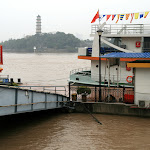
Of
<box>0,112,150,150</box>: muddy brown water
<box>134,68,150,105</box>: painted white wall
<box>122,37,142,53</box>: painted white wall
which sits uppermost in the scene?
<box>122,37,142,53</box>: painted white wall

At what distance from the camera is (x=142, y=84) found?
55.5 ft

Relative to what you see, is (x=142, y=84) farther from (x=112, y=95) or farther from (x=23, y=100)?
(x=23, y=100)

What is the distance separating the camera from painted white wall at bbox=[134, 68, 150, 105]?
16.8 meters

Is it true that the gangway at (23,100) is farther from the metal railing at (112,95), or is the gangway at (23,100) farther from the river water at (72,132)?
the metal railing at (112,95)

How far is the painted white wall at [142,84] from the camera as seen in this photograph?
16781 mm

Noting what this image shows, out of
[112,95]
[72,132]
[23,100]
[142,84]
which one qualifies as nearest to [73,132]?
[72,132]

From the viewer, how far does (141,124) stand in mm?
15766

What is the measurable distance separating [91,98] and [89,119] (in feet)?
7.05

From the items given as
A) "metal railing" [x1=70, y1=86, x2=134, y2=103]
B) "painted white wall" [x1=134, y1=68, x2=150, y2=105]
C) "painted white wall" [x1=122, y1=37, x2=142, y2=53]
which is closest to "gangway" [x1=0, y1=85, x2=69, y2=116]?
"metal railing" [x1=70, y1=86, x2=134, y2=103]

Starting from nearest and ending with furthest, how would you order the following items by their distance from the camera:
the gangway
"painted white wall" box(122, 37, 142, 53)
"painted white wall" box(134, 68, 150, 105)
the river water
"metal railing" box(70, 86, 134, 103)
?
the river water → the gangway → "painted white wall" box(134, 68, 150, 105) → "metal railing" box(70, 86, 134, 103) → "painted white wall" box(122, 37, 142, 53)

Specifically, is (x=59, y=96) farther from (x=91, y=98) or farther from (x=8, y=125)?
(x=8, y=125)

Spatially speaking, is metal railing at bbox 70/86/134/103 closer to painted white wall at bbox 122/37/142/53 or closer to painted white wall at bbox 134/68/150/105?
painted white wall at bbox 134/68/150/105

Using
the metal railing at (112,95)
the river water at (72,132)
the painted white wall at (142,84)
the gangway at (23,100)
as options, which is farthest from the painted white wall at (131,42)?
the gangway at (23,100)

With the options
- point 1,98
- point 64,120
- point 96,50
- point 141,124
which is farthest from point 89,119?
point 96,50
